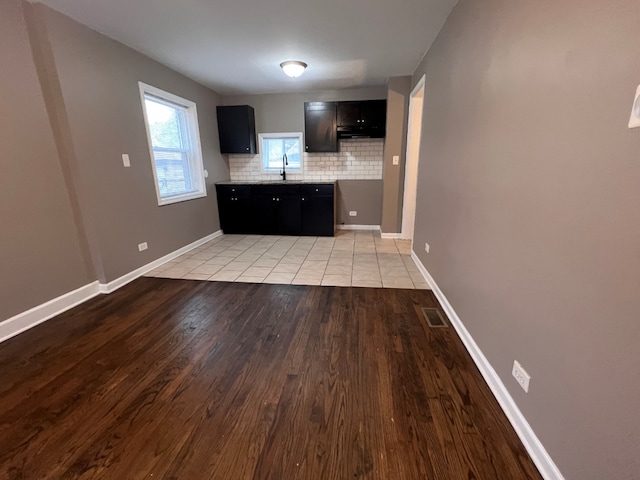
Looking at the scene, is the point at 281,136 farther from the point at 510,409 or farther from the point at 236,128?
the point at 510,409

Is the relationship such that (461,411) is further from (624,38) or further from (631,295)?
(624,38)

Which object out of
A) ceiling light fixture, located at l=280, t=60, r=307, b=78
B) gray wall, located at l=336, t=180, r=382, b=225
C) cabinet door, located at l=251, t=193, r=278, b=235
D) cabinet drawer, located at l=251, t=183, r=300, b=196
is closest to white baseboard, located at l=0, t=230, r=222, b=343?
cabinet door, located at l=251, t=193, r=278, b=235

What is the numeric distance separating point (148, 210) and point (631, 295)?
3966 mm

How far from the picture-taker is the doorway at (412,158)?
155 inches

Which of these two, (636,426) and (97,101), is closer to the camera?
(636,426)

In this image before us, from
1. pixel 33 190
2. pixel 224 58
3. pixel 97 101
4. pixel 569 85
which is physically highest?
pixel 224 58

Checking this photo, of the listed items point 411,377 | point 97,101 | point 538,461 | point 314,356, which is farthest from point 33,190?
point 538,461

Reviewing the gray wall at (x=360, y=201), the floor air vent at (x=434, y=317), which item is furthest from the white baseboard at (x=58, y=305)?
the gray wall at (x=360, y=201)

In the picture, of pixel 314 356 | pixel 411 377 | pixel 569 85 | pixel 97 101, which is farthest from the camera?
pixel 97 101

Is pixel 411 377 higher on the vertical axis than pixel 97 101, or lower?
lower

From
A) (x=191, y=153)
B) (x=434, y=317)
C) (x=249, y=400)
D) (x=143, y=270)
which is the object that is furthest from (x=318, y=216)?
(x=249, y=400)

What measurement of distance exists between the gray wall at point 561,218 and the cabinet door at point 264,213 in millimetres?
3534

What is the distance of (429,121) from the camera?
297 centimetres

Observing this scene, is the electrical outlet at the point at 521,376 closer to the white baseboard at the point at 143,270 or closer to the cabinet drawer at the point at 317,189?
the white baseboard at the point at 143,270
